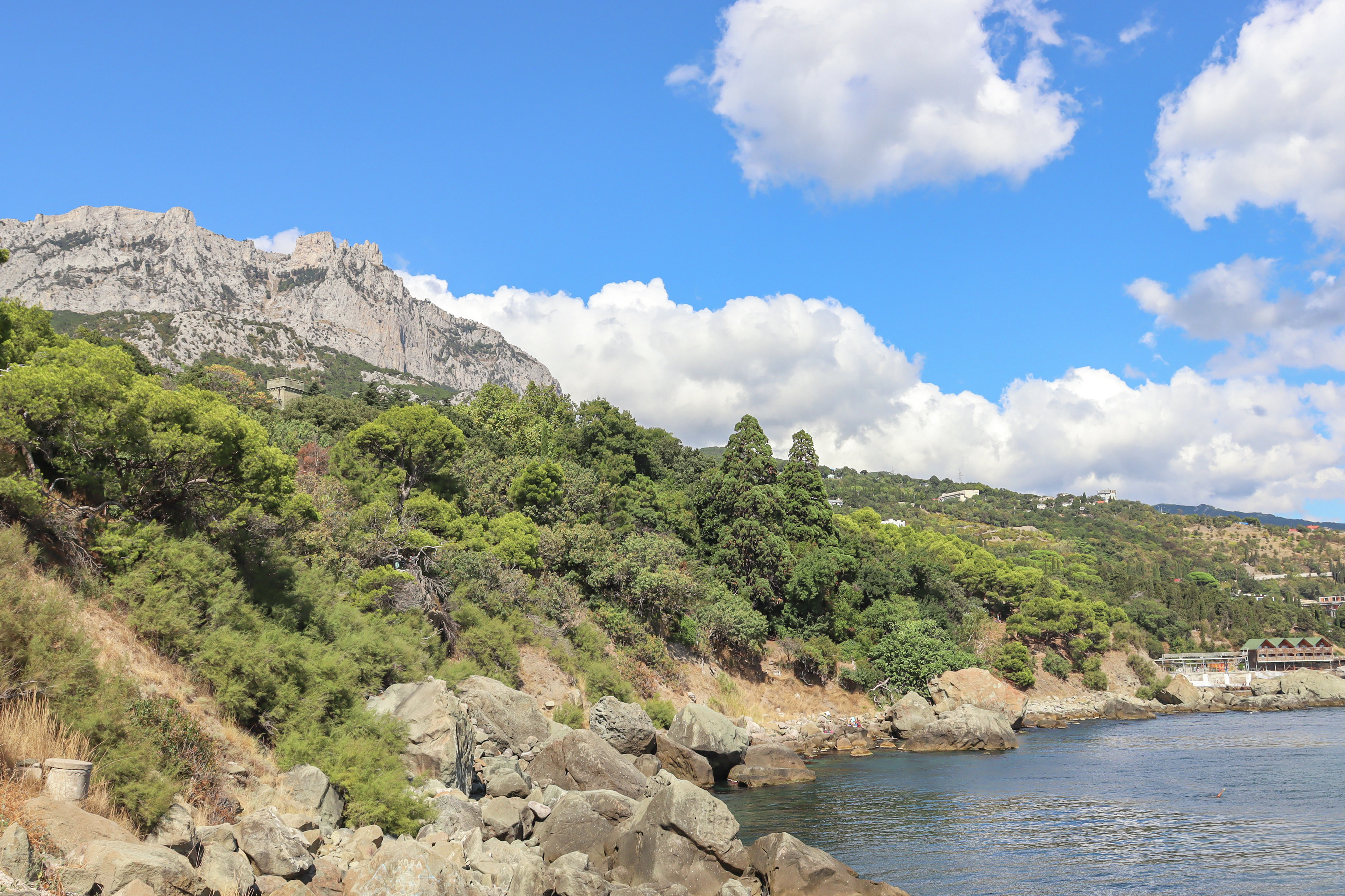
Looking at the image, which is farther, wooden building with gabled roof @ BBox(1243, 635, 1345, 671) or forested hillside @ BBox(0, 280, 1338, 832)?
wooden building with gabled roof @ BBox(1243, 635, 1345, 671)

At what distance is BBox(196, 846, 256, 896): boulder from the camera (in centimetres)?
1090

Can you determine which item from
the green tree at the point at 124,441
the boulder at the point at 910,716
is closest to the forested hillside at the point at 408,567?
the green tree at the point at 124,441

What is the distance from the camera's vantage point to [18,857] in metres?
8.52

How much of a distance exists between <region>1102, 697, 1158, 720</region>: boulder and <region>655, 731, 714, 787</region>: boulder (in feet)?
151

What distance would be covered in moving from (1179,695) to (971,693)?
34.4 m

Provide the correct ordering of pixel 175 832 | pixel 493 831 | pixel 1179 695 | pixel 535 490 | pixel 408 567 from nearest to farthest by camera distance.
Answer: pixel 175 832 → pixel 493 831 → pixel 408 567 → pixel 535 490 → pixel 1179 695

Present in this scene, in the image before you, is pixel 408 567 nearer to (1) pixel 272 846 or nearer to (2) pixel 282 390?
(1) pixel 272 846

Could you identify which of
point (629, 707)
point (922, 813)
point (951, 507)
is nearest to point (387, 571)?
point (629, 707)

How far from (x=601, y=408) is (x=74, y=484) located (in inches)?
1930

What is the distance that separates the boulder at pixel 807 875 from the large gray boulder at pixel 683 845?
2.37 feet

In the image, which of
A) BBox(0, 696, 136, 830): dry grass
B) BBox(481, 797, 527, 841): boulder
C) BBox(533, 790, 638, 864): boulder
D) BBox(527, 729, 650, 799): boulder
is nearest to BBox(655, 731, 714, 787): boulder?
BBox(527, 729, 650, 799): boulder

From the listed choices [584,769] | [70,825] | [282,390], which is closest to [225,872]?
[70,825]

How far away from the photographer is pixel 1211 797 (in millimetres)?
28234

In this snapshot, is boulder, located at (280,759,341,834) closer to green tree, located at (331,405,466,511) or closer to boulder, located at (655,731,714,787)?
boulder, located at (655,731,714,787)
